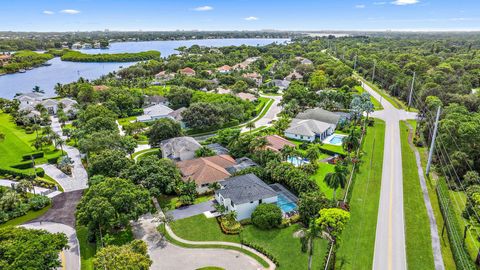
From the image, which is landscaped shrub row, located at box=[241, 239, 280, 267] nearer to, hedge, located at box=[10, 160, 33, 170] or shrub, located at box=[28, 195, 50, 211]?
shrub, located at box=[28, 195, 50, 211]

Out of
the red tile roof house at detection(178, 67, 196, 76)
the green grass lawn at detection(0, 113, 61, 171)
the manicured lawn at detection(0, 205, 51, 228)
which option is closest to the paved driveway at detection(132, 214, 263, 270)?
the manicured lawn at detection(0, 205, 51, 228)

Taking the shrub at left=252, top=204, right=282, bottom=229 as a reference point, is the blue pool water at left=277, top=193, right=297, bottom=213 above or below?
below

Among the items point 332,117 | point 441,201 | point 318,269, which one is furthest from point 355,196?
point 332,117

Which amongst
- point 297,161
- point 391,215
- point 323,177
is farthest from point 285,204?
point 297,161

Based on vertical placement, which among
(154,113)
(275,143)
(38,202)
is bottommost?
(38,202)

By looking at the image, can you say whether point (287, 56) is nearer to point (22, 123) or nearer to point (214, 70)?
point (214, 70)

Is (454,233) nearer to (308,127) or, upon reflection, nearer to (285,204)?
(285,204)
